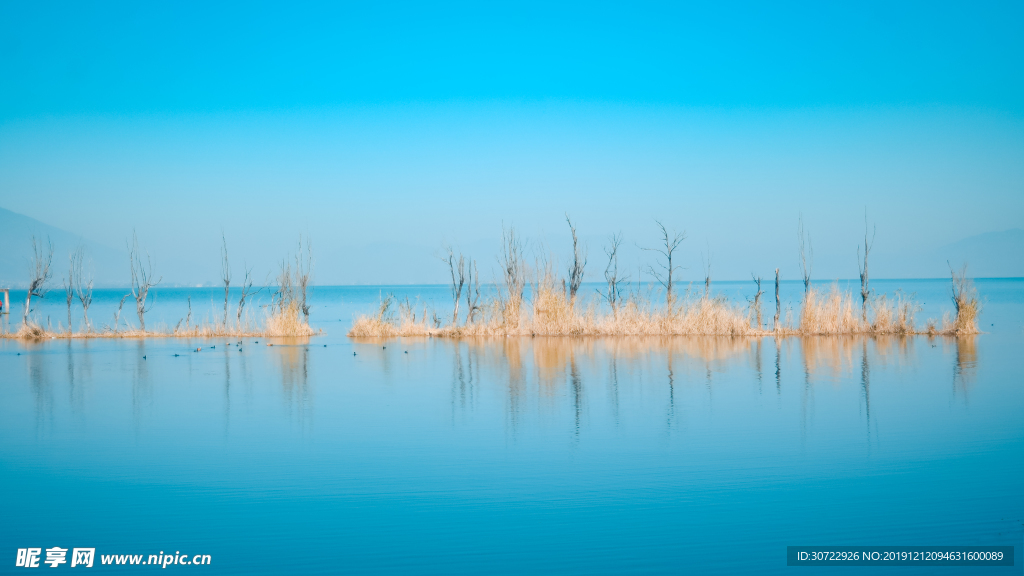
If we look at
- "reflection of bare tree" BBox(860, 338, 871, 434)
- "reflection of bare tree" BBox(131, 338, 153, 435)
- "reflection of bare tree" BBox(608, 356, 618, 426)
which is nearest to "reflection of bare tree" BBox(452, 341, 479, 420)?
"reflection of bare tree" BBox(608, 356, 618, 426)

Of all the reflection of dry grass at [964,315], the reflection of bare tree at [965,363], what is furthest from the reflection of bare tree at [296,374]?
the reflection of dry grass at [964,315]

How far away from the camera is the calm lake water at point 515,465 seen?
514 cm

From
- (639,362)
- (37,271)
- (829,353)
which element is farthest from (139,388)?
(37,271)

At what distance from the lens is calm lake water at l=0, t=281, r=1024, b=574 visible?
16.9ft

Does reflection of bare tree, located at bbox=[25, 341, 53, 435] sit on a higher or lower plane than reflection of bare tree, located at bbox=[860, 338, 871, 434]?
higher

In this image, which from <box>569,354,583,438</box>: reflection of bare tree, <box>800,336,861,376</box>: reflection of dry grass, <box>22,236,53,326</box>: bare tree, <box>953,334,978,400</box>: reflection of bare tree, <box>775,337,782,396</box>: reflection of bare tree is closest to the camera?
<box>569,354,583,438</box>: reflection of bare tree

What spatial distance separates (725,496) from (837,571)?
56.6 inches

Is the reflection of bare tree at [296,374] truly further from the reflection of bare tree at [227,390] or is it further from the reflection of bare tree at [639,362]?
the reflection of bare tree at [639,362]

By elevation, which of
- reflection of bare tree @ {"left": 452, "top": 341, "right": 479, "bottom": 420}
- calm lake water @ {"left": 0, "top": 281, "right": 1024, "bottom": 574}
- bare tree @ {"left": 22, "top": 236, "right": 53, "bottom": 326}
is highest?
bare tree @ {"left": 22, "top": 236, "right": 53, "bottom": 326}

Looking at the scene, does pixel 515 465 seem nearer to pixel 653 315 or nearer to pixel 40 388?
pixel 40 388

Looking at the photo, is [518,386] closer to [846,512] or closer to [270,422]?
[270,422]

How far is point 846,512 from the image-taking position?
5.73m

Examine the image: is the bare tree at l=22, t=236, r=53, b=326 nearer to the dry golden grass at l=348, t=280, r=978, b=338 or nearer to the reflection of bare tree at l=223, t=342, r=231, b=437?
the reflection of bare tree at l=223, t=342, r=231, b=437

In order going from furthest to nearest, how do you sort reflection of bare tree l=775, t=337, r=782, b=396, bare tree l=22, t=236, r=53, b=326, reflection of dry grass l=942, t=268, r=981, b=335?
bare tree l=22, t=236, r=53, b=326
reflection of dry grass l=942, t=268, r=981, b=335
reflection of bare tree l=775, t=337, r=782, b=396
